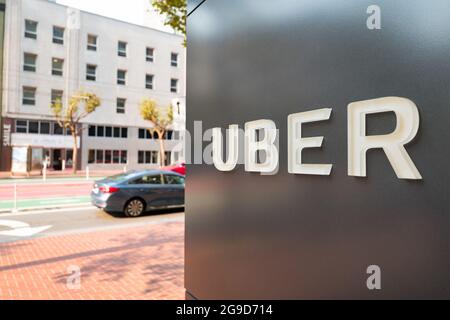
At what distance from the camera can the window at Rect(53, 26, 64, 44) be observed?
112 feet

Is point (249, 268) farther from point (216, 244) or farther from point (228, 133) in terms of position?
point (228, 133)

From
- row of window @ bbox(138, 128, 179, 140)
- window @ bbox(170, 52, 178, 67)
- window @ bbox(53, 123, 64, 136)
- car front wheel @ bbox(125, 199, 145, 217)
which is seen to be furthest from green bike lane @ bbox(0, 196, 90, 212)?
window @ bbox(170, 52, 178, 67)

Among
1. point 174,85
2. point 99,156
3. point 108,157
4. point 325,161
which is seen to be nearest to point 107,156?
point 108,157

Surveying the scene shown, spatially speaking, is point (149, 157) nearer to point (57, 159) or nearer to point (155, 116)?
point (155, 116)

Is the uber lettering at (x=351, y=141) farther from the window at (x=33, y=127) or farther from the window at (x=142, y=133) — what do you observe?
the window at (x=142, y=133)

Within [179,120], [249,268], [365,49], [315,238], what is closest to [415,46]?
[365,49]

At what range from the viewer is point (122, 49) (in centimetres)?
3834

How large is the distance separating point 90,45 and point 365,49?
38.9 meters

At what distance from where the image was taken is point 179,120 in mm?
6008

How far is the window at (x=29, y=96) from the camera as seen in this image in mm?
32231

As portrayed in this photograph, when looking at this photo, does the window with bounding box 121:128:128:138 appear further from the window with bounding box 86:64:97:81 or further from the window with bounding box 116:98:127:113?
the window with bounding box 86:64:97:81

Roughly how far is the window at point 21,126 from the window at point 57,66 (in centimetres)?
545

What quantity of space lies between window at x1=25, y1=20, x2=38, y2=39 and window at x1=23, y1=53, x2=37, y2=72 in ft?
5.58
